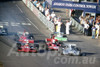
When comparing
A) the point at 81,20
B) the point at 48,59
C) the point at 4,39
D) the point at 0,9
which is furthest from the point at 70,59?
the point at 0,9

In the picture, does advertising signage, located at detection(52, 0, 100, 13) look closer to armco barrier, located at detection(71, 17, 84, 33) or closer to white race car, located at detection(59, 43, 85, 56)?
armco barrier, located at detection(71, 17, 84, 33)

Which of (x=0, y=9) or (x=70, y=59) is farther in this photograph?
(x=0, y=9)

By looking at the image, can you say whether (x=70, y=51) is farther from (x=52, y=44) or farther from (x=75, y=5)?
(x=75, y=5)

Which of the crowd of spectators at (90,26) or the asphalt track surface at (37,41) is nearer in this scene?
the asphalt track surface at (37,41)

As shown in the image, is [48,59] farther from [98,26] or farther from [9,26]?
[9,26]

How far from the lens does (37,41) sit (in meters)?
38.5

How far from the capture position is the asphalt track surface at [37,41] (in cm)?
3008

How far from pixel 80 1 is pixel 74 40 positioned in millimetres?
7223

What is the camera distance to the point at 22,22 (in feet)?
160

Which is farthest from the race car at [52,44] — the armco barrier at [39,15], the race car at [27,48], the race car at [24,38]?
the armco barrier at [39,15]

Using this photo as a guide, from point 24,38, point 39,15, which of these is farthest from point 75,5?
point 24,38

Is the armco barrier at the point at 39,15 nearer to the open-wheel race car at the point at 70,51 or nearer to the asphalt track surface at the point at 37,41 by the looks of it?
the asphalt track surface at the point at 37,41

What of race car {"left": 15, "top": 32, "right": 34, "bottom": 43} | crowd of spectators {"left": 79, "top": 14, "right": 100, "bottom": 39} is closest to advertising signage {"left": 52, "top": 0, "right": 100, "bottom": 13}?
crowd of spectators {"left": 79, "top": 14, "right": 100, "bottom": 39}

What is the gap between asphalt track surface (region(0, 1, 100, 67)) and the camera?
3008 centimetres
